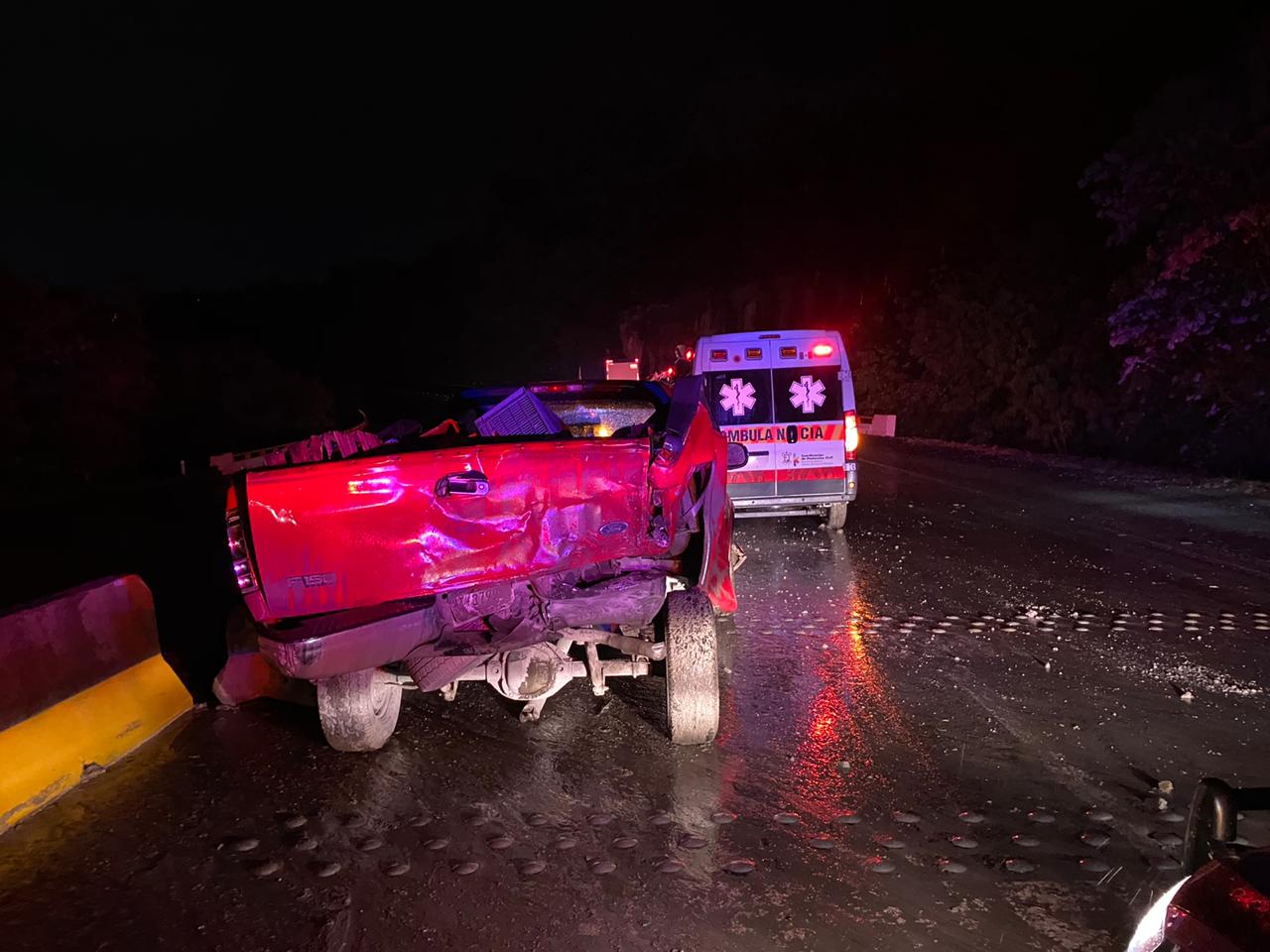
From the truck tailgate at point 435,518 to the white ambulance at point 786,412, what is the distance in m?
6.66

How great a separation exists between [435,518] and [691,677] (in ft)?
5.22

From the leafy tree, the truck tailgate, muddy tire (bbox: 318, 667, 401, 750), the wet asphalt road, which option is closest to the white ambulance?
the wet asphalt road

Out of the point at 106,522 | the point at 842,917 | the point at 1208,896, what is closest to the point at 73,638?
the point at 842,917

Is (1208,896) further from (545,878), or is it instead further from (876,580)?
(876,580)

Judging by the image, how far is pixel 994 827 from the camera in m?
4.26

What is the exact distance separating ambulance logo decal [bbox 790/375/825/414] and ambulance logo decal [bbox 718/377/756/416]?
2.1 inches

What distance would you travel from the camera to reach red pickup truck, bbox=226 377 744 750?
4445 mm

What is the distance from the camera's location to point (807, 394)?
1155 centimetres

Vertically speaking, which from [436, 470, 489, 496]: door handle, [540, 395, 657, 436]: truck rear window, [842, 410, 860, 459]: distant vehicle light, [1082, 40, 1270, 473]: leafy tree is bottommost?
[842, 410, 860, 459]: distant vehicle light

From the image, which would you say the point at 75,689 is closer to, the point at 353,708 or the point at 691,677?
the point at 353,708

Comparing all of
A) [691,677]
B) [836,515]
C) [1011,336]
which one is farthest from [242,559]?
[1011,336]

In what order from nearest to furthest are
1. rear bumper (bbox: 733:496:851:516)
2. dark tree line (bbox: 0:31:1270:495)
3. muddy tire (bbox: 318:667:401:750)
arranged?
muddy tire (bbox: 318:667:401:750) → rear bumper (bbox: 733:496:851:516) → dark tree line (bbox: 0:31:1270:495)

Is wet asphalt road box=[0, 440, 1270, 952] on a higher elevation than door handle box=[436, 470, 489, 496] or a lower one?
lower

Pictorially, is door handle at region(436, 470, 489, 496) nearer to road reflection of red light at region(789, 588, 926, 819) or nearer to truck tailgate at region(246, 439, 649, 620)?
truck tailgate at region(246, 439, 649, 620)
